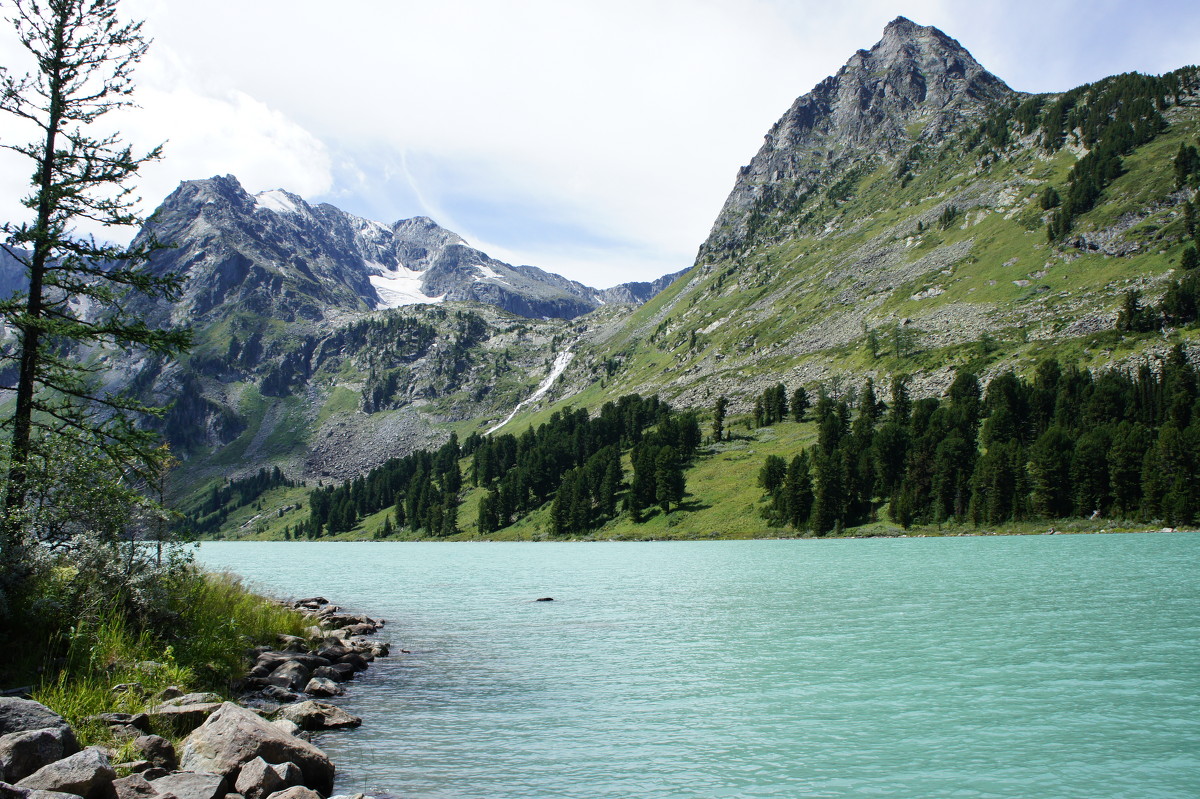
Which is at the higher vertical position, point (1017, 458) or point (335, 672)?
point (1017, 458)

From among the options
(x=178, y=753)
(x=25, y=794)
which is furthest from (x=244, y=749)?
(x=25, y=794)

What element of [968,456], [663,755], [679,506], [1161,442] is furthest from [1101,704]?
[679,506]

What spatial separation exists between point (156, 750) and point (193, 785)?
7.37 feet

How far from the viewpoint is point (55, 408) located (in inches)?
819

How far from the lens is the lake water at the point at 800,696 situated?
14547 mm

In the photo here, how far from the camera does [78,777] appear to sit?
10531 millimetres

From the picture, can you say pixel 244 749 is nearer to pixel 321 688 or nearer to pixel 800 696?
pixel 321 688

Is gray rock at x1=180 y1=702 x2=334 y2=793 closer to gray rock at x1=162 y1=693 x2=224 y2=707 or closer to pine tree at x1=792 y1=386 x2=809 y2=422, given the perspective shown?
gray rock at x1=162 y1=693 x2=224 y2=707

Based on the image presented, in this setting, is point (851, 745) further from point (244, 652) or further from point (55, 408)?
point (55, 408)

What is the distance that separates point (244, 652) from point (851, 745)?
21.5 m

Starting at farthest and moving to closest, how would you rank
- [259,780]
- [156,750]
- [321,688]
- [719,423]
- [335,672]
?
[719,423] → [335,672] → [321,688] → [156,750] → [259,780]

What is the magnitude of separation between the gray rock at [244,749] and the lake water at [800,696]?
924 millimetres

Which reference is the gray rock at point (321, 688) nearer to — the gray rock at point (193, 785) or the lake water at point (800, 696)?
the lake water at point (800, 696)

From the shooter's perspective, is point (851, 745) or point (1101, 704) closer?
point (851, 745)
